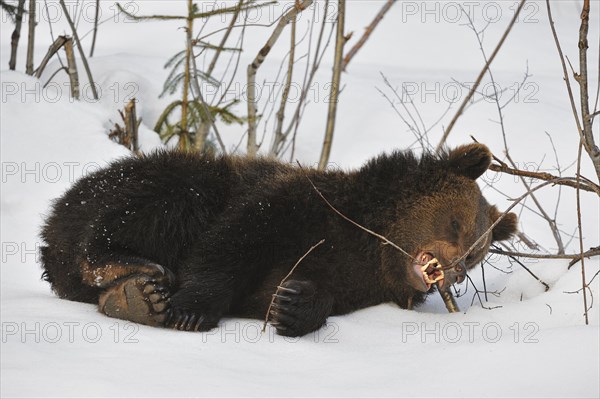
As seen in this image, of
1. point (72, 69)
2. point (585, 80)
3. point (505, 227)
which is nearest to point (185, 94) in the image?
point (72, 69)

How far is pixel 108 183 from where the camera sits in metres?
5.14

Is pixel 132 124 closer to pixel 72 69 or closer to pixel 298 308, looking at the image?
pixel 72 69

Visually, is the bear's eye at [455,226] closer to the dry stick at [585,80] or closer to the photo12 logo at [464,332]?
the photo12 logo at [464,332]

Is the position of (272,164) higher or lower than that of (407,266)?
higher

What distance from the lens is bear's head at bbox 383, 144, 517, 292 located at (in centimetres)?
499

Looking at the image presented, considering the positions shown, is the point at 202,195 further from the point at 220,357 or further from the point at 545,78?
the point at 545,78

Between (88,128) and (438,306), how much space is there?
13.6ft

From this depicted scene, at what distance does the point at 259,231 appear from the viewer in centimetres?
478

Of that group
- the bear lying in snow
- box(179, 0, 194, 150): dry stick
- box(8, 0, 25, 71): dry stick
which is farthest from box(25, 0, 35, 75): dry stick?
the bear lying in snow

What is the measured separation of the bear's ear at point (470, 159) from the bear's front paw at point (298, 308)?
1177 millimetres

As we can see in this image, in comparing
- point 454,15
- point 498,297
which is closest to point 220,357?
point 498,297

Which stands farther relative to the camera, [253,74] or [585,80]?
[253,74]

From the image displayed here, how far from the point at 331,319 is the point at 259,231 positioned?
0.62m

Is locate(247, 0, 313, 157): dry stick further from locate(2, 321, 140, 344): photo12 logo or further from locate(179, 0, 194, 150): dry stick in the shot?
locate(2, 321, 140, 344): photo12 logo
